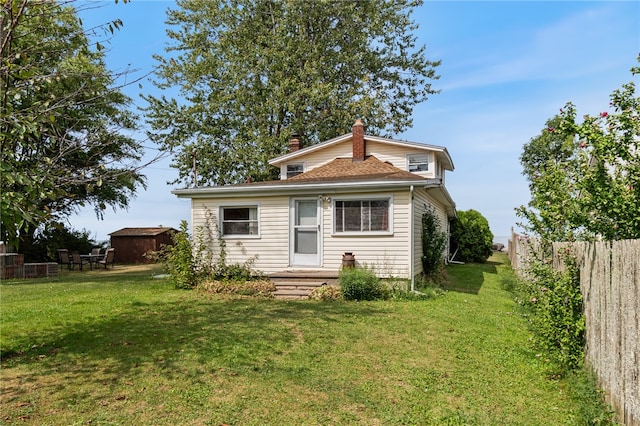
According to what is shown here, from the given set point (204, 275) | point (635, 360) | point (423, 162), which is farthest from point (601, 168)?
A: point (423, 162)

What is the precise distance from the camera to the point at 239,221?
516 inches

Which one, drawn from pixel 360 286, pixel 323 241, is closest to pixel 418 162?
pixel 323 241

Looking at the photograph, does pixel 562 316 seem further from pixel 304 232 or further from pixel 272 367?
pixel 304 232

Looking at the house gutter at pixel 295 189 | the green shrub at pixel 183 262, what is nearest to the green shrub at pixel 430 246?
the house gutter at pixel 295 189

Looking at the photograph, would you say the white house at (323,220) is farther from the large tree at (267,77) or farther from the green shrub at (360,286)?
the large tree at (267,77)

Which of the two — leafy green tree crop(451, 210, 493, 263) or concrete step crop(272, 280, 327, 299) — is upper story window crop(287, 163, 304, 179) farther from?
concrete step crop(272, 280, 327, 299)

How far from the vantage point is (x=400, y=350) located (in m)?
6.18

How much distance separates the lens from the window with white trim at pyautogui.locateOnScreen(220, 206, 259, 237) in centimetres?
1300

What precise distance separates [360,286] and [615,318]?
Answer: 677 centimetres

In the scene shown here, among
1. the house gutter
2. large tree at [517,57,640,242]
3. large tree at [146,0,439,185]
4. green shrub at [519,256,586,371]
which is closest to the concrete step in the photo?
the house gutter

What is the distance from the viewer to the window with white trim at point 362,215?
1168 cm

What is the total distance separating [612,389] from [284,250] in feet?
31.3

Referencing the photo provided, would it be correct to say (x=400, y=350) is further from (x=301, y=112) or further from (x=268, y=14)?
(x=268, y=14)

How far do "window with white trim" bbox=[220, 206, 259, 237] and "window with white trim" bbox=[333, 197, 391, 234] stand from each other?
A: 2632mm
